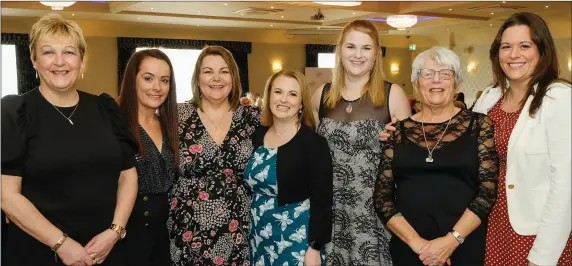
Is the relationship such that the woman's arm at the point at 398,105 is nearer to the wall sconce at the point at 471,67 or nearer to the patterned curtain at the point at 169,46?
the patterned curtain at the point at 169,46

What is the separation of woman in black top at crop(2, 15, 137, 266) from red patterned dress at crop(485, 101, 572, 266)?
167cm

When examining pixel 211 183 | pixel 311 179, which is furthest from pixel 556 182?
pixel 211 183

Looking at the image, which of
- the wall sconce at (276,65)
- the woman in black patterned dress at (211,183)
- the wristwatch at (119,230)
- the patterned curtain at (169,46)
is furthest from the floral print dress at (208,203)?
the wall sconce at (276,65)

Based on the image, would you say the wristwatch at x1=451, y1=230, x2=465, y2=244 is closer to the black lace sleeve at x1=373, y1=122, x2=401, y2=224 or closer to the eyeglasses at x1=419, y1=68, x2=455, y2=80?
the black lace sleeve at x1=373, y1=122, x2=401, y2=224

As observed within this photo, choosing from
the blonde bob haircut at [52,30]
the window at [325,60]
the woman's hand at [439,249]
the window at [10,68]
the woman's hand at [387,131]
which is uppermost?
the window at [325,60]

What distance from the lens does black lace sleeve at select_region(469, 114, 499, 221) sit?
2.22 m

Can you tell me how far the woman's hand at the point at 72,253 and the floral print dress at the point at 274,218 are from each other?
843 millimetres

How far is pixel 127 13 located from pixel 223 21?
8.71 ft

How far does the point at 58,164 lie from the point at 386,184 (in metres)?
1.43

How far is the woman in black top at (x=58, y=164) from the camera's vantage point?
6.79 feet

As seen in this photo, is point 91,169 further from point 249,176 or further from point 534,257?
point 534,257

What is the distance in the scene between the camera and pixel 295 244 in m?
2.57

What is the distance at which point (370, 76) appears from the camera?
2812 mm

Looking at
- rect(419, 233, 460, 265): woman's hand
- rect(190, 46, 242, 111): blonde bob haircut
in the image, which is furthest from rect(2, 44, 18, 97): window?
rect(419, 233, 460, 265): woman's hand
